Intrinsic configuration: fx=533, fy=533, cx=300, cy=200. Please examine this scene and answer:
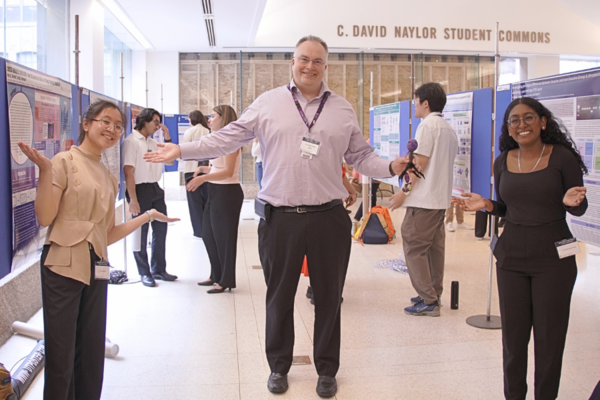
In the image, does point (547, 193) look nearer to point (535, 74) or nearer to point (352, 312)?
point (352, 312)

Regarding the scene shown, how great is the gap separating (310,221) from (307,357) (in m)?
1.12

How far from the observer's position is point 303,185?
9.07 feet

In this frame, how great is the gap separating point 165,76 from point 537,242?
1185 cm

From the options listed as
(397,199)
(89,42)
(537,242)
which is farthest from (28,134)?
(89,42)

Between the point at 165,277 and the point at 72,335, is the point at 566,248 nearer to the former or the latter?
the point at 72,335

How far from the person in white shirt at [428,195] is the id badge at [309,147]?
4.71ft

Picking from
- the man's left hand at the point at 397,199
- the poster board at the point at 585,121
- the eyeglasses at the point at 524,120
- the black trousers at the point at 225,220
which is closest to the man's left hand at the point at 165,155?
the eyeglasses at the point at 524,120

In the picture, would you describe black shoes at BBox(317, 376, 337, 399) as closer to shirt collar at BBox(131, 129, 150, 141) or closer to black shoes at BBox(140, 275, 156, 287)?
black shoes at BBox(140, 275, 156, 287)

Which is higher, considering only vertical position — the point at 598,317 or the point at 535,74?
the point at 535,74

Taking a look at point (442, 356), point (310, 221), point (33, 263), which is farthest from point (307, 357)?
point (33, 263)

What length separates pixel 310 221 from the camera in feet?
9.14

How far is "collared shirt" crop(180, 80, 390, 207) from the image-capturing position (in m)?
2.77

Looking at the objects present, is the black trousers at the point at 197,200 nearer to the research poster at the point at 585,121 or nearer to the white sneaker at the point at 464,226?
the research poster at the point at 585,121

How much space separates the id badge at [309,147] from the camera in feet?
8.97
